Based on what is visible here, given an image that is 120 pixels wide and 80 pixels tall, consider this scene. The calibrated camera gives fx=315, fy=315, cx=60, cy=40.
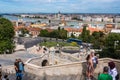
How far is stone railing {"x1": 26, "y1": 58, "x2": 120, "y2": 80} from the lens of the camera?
442 inches

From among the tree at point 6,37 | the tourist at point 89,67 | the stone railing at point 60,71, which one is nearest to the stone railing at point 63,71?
the stone railing at point 60,71

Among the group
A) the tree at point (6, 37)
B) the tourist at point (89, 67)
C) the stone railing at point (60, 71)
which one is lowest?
the tree at point (6, 37)

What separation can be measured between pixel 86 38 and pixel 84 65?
75739 mm

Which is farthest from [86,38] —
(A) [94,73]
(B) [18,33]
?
(A) [94,73]

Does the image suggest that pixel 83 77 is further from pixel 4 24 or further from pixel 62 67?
pixel 4 24

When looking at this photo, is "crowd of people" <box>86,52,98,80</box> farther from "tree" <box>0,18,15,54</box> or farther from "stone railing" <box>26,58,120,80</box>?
"tree" <box>0,18,15,54</box>

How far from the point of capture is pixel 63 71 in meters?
11.6

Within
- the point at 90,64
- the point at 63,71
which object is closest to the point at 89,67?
the point at 90,64

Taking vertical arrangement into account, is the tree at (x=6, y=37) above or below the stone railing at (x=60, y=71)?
below

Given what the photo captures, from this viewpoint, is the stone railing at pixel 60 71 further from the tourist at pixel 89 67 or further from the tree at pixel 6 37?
the tree at pixel 6 37

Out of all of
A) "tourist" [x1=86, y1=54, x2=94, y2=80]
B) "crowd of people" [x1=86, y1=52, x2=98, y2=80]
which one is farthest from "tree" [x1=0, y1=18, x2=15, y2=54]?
"tourist" [x1=86, y1=54, x2=94, y2=80]

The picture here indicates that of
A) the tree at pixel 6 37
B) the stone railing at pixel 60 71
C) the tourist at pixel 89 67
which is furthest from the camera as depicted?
the tree at pixel 6 37

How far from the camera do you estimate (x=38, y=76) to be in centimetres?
1120

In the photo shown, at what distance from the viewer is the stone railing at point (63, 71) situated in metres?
11.2
